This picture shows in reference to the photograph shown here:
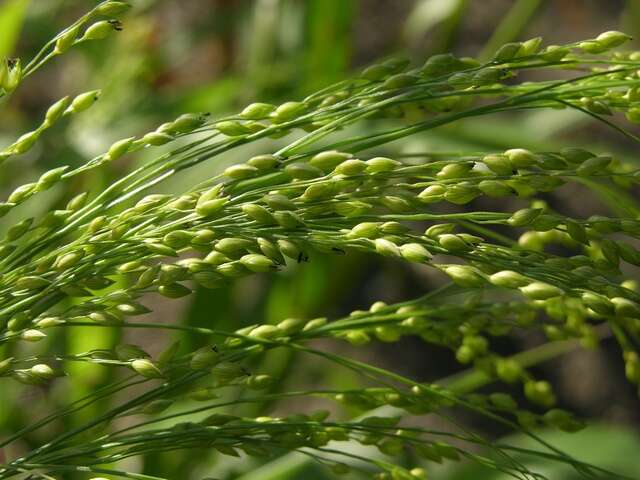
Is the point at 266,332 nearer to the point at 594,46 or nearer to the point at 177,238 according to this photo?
the point at 177,238

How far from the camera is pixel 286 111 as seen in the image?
45cm

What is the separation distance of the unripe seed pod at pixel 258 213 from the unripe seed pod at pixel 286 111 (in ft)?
0.19

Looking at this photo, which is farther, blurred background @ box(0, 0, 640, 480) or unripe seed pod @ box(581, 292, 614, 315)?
blurred background @ box(0, 0, 640, 480)

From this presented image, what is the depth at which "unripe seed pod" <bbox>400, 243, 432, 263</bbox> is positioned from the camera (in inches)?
15.5

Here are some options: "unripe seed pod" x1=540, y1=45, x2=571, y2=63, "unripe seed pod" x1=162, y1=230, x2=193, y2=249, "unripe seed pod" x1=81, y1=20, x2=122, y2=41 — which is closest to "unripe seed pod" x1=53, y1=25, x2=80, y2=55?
"unripe seed pod" x1=81, y1=20, x2=122, y2=41

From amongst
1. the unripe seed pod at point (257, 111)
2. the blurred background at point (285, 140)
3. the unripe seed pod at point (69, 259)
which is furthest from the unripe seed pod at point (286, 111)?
the blurred background at point (285, 140)

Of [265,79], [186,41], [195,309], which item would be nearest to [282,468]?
[195,309]

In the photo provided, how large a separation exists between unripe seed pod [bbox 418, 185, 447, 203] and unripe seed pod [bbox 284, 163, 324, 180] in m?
0.05

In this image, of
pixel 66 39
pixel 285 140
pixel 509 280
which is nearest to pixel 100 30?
pixel 66 39

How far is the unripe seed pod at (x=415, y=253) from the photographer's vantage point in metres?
0.39

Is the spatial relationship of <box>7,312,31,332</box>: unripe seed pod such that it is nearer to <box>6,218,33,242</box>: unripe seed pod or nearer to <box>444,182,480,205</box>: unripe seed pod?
<box>6,218,33,242</box>: unripe seed pod

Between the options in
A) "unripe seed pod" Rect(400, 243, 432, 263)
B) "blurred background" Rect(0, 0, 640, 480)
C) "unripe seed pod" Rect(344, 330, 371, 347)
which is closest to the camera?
"unripe seed pod" Rect(400, 243, 432, 263)

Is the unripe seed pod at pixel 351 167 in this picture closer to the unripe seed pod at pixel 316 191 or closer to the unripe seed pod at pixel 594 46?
the unripe seed pod at pixel 316 191

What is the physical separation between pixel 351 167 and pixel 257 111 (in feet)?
0.20
